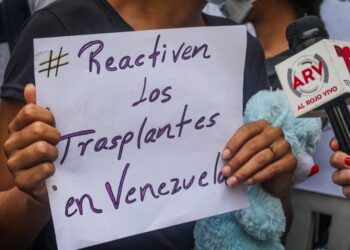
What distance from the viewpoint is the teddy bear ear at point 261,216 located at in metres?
0.85

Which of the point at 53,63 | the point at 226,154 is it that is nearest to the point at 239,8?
the point at 226,154

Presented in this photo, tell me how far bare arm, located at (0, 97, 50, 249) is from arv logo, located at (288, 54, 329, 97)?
40 centimetres

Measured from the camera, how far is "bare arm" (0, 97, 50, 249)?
2.69ft

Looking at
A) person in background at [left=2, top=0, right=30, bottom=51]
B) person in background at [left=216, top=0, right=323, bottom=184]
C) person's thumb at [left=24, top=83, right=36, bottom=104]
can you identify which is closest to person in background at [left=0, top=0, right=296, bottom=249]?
person's thumb at [left=24, top=83, right=36, bottom=104]

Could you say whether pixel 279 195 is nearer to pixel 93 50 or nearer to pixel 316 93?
pixel 316 93

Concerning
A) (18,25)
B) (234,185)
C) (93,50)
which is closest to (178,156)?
(234,185)

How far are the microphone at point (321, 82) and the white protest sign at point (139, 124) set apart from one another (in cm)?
16

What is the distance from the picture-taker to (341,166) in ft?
2.43

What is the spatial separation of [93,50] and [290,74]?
28 centimetres

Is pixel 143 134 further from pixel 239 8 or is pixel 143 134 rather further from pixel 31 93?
pixel 239 8

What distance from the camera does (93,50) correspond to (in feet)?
2.55

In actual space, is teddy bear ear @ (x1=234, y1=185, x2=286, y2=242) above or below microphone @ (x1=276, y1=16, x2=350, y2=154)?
below

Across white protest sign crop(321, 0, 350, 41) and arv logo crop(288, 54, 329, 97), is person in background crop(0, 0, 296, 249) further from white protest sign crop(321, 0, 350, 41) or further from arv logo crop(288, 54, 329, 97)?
white protest sign crop(321, 0, 350, 41)

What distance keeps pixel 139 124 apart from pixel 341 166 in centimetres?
29
